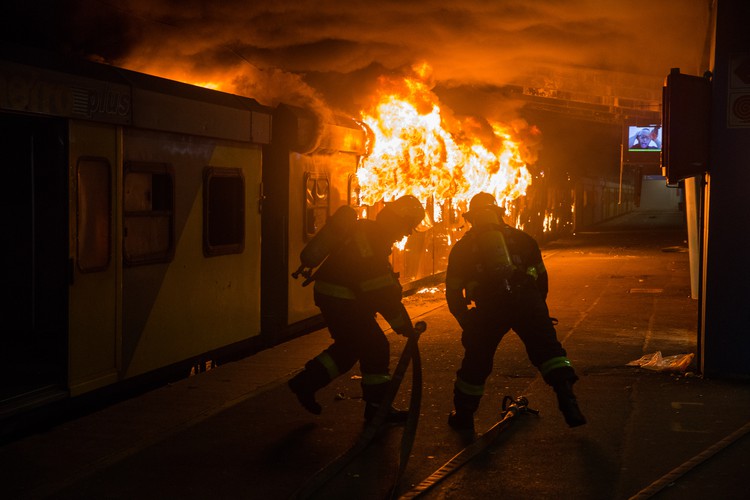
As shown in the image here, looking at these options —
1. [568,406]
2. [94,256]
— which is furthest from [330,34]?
[568,406]

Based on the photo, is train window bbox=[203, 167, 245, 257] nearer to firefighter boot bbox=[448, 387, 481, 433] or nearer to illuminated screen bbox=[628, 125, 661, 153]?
firefighter boot bbox=[448, 387, 481, 433]

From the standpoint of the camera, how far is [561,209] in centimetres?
3762

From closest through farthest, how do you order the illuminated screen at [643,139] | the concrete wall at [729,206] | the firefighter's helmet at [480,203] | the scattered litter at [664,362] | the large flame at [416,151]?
the firefighter's helmet at [480,203], the concrete wall at [729,206], the scattered litter at [664,362], the large flame at [416,151], the illuminated screen at [643,139]

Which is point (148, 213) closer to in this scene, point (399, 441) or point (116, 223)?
point (116, 223)

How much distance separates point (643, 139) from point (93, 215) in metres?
26.8

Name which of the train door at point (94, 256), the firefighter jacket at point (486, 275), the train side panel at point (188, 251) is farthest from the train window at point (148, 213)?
the firefighter jacket at point (486, 275)

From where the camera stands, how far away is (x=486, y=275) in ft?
21.9

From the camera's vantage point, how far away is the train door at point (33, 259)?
6477 millimetres

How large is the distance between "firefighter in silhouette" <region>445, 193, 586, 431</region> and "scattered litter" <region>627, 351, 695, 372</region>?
2551mm

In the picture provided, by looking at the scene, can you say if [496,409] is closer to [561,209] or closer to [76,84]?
[76,84]

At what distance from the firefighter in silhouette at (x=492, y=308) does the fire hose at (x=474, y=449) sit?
0.84ft

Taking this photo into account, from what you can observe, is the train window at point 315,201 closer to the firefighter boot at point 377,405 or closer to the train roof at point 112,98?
the train roof at point 112,98

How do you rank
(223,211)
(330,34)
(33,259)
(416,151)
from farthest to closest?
1. (416,151)
2. (330,34)
3. (223,211)
4. (33,259)

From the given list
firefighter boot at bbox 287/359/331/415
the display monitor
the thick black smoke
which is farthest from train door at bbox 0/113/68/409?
the display monitor
